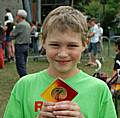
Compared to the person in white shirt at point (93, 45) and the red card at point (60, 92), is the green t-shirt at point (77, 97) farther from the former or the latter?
the person in white shirt at point (93, 45)

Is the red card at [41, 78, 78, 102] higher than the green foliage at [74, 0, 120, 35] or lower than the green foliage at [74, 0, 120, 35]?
higher

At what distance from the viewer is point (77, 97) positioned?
230 cm

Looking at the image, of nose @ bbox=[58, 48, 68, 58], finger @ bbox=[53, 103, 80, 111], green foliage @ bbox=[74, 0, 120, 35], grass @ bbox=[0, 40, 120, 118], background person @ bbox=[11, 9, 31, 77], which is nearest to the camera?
finger @ bbox=[53, 103, 80, 111]

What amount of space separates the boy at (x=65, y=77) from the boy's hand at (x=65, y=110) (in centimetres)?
5

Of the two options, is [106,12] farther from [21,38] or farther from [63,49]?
[63,49]

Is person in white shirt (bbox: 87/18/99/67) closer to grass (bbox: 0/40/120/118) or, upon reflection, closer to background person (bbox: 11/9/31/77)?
grass (bbox: 0/40/120/118)

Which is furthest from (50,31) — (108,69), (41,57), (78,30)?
(41,57)

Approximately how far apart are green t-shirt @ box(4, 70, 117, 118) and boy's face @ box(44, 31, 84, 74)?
4.1 inches

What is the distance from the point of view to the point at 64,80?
2.32 metres

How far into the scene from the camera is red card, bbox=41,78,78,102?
7.01 feet

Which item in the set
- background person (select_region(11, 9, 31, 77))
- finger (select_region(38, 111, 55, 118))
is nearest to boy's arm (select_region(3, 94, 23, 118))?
finger (select_region(38, 111, 55, 118))

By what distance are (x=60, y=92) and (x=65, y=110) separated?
95 mm

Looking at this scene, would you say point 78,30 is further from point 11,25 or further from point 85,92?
point 11,25

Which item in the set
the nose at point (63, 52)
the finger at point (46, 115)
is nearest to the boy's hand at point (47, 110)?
the finger at point (46, 115)
